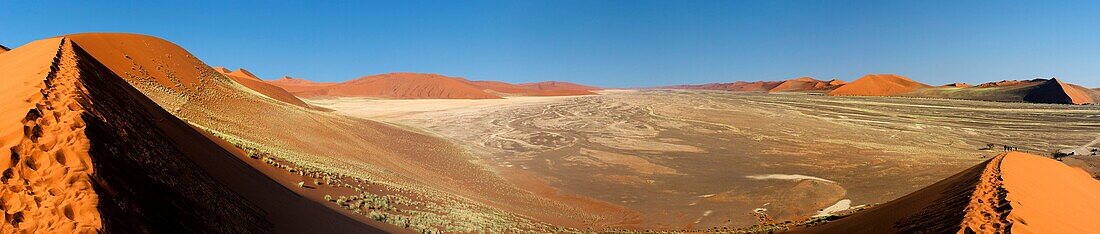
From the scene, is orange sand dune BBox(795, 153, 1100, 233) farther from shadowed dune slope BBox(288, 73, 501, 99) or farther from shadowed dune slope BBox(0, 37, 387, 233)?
shadowed dune slope BBox(288, 73, 501, 99)

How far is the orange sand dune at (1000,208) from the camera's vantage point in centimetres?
672

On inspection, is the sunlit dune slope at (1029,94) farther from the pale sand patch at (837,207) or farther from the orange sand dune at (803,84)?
the pale sand patch at (837,207)

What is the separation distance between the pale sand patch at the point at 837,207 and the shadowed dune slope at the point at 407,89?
68.7 meters

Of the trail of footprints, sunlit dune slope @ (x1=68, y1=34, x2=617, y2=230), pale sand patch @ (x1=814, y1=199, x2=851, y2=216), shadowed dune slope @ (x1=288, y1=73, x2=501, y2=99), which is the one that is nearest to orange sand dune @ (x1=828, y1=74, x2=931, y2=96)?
shadowed dune slope @ (x1=288, y1=73, x2=501, y2=99)

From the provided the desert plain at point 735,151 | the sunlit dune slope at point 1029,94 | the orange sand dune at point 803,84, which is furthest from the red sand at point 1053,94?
the orange sand dune at point 803,84

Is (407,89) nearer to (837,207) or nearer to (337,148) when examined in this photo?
(337,148)

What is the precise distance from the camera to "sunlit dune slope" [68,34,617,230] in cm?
1390

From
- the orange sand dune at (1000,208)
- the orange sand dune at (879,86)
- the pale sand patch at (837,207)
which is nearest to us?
the orange sand dune at (1000,208)

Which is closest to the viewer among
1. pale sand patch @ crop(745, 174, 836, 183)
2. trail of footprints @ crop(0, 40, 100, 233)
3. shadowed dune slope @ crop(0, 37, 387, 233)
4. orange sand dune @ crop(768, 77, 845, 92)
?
trail of footprints @ crop(0, 40, 100, 233)

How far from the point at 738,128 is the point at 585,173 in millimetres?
16939

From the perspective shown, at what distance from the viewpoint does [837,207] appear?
16734mm

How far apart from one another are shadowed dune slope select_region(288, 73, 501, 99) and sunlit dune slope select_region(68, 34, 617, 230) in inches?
2195

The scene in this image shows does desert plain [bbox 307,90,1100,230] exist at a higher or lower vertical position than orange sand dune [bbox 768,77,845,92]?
lower

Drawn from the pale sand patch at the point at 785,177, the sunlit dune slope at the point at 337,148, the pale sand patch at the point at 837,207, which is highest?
the sunlit dune slope at the point at 337,148
